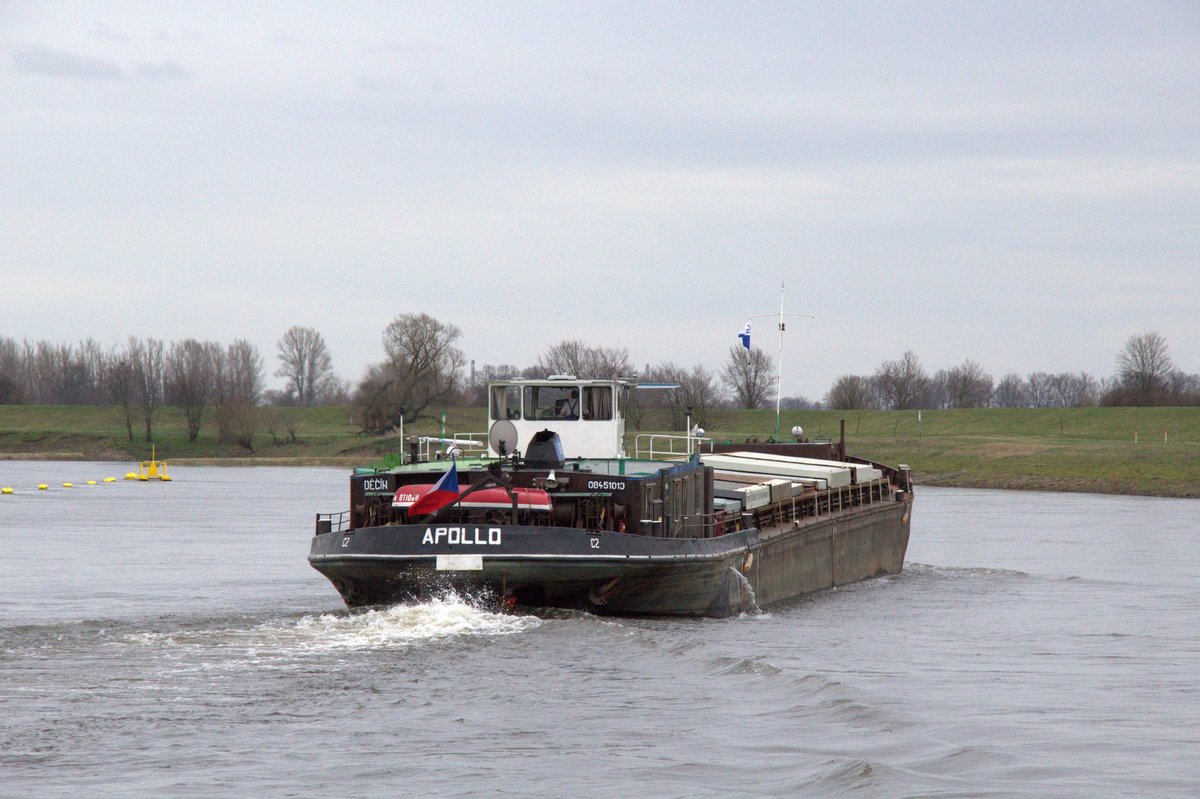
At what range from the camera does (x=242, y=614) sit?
23.9m

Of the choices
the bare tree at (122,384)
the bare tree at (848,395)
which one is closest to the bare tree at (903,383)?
the bare tree at (848,395)

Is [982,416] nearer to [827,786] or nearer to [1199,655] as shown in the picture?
[1199,655]

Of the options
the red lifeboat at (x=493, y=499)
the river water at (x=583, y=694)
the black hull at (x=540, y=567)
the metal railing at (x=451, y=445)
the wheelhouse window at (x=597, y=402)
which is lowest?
the river water at (x=583, y=694)

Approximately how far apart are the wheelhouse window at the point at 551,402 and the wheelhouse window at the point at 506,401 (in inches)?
6.0

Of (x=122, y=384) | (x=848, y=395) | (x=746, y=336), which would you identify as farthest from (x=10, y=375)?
(x=746, y=336)

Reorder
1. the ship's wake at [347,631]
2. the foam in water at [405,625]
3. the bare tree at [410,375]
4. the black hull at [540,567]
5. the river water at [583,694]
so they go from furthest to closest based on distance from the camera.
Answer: the bare tree at [410,375] → the black hull at [540,567] → the foam in water at [405,625] → the ship's wake at [347,631] → the river water at [583,694]

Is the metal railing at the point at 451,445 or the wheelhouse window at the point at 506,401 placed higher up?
the wheelhouse window at the point at 506,401

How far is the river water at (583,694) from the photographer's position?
1359 centimetres

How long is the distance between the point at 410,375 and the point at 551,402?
83234mm

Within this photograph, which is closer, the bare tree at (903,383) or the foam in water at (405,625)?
the foam in water at (405,625)

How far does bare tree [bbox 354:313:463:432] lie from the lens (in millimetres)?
106500

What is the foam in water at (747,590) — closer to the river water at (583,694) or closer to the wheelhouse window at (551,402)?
the river water at (583,694)

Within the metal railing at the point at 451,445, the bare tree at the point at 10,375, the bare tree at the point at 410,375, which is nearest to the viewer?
the metal railing at the point at 451,445

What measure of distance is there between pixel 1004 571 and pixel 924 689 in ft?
57.6
